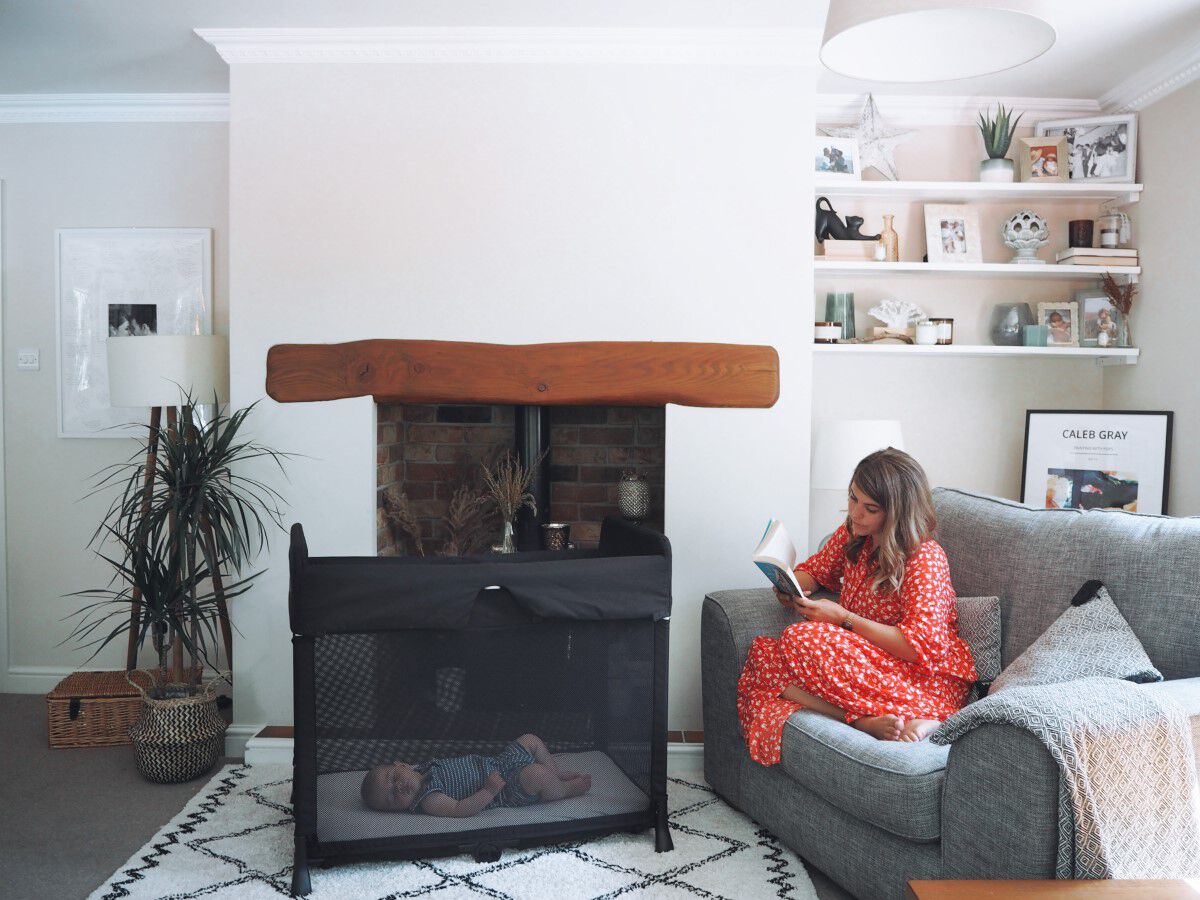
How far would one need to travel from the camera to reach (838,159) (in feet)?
11.3

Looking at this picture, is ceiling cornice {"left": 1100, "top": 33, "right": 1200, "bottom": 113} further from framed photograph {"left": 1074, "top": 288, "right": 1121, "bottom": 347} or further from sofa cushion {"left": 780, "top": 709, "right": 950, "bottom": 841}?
sofa cushion {"left": 780, "top": 709, "right": 950, "bottom": 841}

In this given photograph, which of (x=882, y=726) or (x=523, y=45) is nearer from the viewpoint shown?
(x=882, y=726)

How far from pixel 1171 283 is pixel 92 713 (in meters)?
3.90

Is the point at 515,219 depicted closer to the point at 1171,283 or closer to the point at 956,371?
the point at 956,371

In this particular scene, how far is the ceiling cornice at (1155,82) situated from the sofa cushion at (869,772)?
245 cm

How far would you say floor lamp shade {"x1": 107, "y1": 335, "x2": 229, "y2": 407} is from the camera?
2977 millimetres

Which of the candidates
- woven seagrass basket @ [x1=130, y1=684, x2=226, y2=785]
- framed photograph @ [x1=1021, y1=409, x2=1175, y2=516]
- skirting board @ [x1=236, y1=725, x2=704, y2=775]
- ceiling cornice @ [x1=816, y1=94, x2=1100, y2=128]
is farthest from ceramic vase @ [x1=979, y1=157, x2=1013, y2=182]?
woven seagrass basket @ [x1=130, y1=684, x2=226, y2=785]

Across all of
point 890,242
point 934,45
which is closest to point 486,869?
point 934,45

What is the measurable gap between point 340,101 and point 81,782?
2.22 metres

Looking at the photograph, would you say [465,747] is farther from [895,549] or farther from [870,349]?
[870,349]

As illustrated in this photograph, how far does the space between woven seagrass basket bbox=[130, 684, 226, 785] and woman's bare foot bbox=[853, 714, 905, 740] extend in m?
1.90

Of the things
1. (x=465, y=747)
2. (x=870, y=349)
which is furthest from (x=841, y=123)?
(x=465, y=747)

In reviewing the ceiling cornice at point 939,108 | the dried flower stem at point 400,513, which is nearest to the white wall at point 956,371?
the ceiling cornice at point 939,108

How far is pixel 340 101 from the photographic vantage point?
2.97 metres
